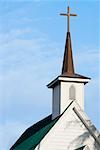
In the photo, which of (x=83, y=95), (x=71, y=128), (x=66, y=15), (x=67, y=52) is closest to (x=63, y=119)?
(x=71, y=128)

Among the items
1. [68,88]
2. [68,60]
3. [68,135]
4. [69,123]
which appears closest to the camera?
[68,135]

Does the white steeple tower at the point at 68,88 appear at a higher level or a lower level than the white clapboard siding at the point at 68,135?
higher

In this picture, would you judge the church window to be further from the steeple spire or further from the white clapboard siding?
the white clapboard siding

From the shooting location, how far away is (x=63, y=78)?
34.7 m

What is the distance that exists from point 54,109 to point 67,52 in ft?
12.5

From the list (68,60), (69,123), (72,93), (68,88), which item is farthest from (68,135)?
(68,60)

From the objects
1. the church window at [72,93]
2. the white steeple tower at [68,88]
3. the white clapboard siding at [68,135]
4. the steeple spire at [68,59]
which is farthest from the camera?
the steeple spire at [68,59]

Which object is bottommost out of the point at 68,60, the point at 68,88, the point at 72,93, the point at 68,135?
the point at 68,135

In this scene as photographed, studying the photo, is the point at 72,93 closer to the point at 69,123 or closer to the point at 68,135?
the point at 69,123

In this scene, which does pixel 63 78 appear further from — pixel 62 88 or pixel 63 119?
pixel 63 119

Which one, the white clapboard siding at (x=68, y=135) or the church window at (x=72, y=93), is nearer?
the white clapboard siding at (x=68, y=135)

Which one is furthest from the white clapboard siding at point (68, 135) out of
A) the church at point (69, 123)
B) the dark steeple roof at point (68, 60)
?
the dark steeple roof at point (68, 60)

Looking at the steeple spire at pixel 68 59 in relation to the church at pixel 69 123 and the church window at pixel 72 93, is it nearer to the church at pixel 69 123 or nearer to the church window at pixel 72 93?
the church at pixel 69 123

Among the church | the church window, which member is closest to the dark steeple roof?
the church
